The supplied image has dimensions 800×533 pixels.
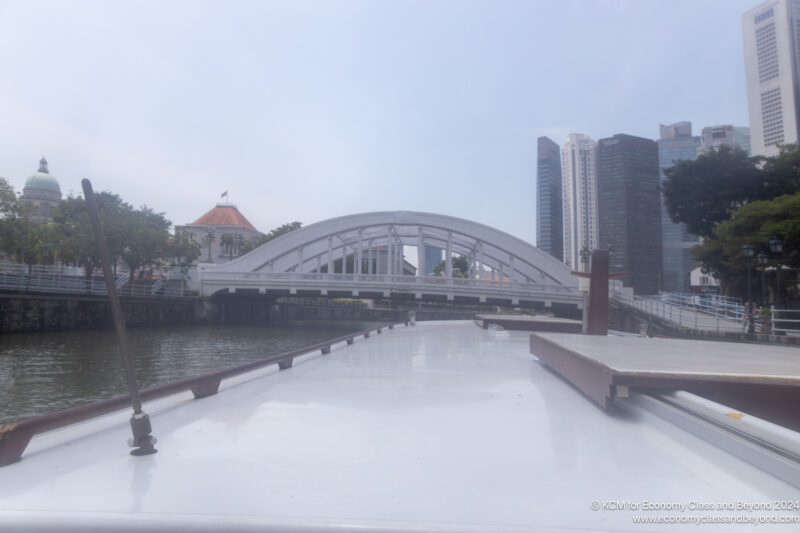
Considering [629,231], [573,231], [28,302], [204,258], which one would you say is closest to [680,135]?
[629,231]

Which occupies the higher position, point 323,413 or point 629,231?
point 629,231

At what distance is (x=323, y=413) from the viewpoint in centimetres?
263

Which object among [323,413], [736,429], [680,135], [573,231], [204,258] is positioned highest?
[680,135]

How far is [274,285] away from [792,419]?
85.4ft

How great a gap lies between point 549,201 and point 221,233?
143ft

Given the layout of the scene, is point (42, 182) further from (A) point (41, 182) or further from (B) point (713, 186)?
(B) point (713, 186)

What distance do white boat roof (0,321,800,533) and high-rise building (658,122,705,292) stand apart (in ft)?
257

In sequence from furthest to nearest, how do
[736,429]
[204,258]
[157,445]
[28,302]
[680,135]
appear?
[680,135] → [204,258] → [28,302] → [157,445] → [736,429]

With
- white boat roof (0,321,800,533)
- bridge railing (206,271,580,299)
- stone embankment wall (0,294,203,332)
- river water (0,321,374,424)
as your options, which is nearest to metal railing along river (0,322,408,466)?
white boat roof (0,321,800,533)

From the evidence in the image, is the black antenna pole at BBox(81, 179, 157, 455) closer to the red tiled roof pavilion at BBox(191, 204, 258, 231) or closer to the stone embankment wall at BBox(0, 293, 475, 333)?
the stone embankment wall at BBox(0, 293, 475, 333)

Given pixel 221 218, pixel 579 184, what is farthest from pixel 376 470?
pixel 579 184

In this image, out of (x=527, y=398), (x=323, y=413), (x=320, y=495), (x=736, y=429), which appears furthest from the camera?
(x=527, y=398)

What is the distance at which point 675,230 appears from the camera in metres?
82.9

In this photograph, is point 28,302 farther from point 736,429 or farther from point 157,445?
point 736,429
